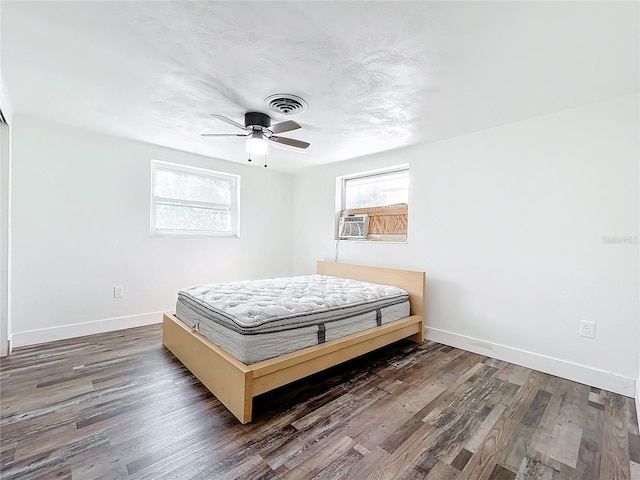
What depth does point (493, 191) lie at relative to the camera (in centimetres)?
→ 287

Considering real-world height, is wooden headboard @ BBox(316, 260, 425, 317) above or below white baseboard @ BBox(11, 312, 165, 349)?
above

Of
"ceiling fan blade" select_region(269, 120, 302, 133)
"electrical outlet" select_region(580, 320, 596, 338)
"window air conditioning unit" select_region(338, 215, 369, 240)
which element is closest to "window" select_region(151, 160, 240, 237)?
"window air conditioning unit" select_region(338, 215, 369, 240)

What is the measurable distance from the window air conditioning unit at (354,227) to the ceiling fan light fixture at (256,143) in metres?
1.88

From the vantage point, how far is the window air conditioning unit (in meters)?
4.03

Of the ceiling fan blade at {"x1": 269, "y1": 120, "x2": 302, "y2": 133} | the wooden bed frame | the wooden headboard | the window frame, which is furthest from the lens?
the window frame

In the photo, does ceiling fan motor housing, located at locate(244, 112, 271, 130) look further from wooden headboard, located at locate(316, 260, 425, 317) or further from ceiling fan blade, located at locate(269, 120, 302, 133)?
wooden headboard, located at locate(316, 260, 425, 317)

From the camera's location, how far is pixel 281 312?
2.10m

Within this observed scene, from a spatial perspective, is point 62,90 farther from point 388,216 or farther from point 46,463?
point 388,216

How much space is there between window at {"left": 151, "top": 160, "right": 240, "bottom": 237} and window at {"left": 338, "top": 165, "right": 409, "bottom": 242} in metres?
1.64

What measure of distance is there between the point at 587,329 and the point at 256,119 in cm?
315

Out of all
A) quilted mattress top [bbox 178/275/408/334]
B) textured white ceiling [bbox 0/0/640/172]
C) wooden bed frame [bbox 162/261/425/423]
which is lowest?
wooden bed frame [bbox 162/261/425/423]

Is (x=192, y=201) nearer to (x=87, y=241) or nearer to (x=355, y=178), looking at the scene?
(x=87, y=241)

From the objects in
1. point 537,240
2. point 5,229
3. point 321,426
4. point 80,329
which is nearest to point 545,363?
point 537,240

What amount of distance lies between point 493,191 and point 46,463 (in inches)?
144
